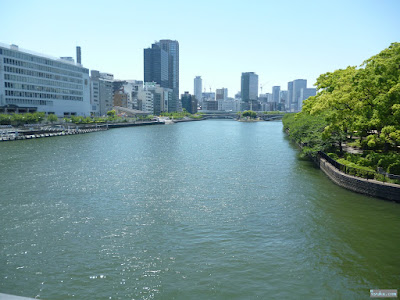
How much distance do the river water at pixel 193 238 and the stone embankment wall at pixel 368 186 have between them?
73 centimetres

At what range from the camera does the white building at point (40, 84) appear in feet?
360

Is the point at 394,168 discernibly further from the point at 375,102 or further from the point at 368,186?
the point at 375,102

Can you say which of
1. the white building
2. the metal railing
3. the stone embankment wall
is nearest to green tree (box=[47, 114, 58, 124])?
the white building

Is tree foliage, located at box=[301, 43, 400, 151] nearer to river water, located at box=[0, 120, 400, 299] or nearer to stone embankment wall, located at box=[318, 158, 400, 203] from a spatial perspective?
stone embankment wall, located at box=[318, 158, 400, 203]

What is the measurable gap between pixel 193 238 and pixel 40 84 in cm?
12441

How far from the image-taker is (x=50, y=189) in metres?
32.0

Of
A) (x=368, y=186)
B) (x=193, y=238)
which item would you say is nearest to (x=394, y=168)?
(x=368, y=186)

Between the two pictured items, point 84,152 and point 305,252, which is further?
point 84,152

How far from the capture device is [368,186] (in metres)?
28.0

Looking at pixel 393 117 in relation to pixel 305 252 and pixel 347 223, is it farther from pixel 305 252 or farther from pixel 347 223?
pixel 305 252

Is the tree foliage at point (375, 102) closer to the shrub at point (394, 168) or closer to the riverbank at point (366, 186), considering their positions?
the shrub at point (394, 168)

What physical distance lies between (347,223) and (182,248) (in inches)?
468

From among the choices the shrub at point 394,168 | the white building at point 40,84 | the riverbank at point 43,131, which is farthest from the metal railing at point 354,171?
the white building at point 40,84

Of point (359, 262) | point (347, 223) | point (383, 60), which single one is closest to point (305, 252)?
point (359, 262)
